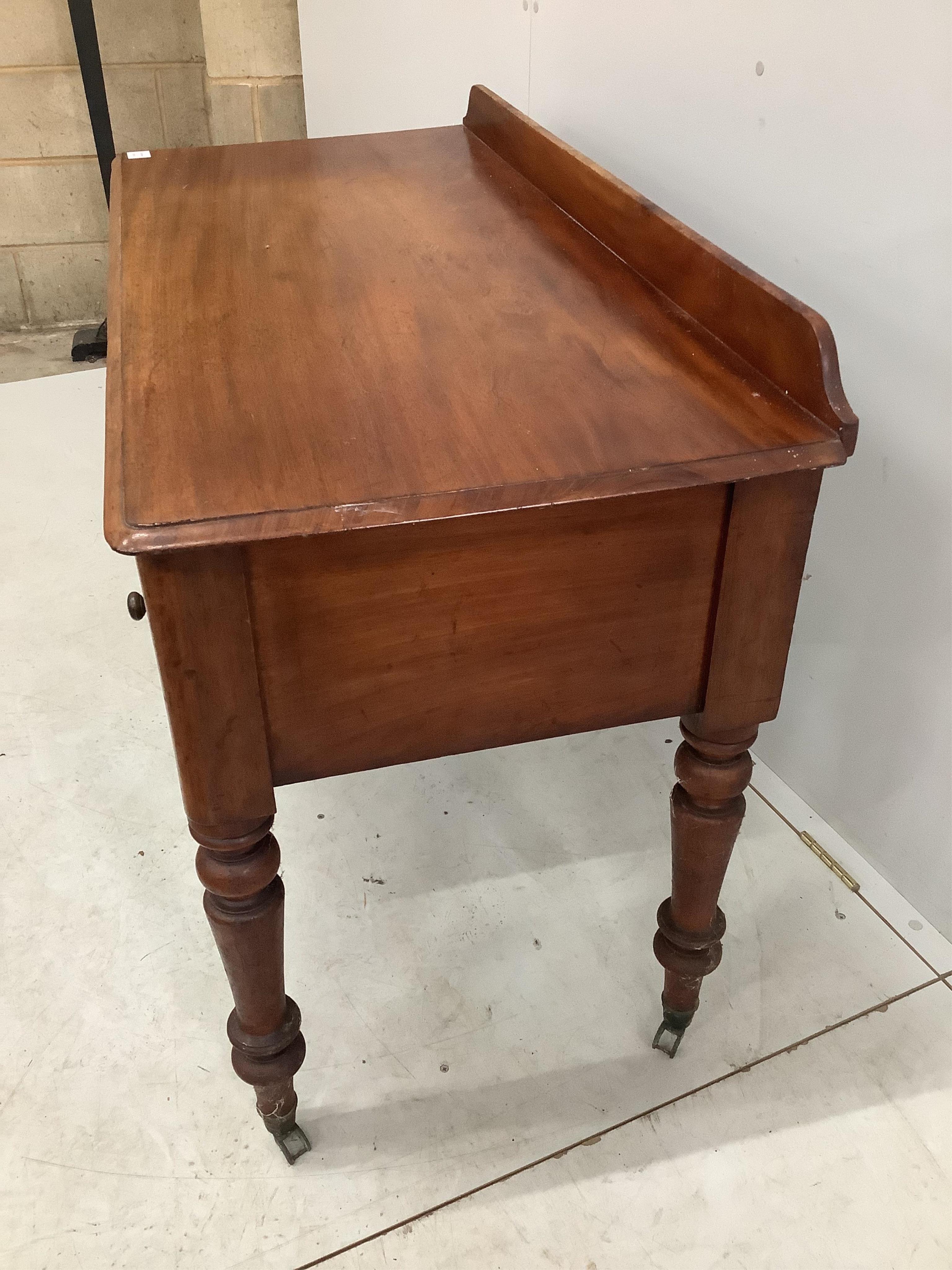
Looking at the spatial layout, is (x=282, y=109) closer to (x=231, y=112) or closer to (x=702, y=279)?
(x=231, y=112)

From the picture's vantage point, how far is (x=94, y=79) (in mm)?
2447

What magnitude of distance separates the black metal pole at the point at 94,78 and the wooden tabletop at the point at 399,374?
1.44 metres

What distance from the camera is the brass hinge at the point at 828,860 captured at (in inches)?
51.5

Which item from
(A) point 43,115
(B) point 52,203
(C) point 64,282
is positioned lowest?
(C) point 64,282

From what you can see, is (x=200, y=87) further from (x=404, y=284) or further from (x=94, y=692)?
(x=404, y=284)

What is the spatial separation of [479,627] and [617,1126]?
0.58 m

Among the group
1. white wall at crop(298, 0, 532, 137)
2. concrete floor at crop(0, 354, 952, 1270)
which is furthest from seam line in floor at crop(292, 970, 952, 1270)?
white wall at crop(298, 0, 532, 137)

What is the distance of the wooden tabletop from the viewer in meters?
0.69

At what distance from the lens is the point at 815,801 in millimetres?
1402

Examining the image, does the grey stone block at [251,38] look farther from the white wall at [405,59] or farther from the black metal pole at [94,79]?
the black metal pole at [94,79]

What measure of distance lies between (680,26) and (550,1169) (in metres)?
1.23

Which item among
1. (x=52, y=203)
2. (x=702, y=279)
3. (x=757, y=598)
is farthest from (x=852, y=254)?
(x=52, y=203)

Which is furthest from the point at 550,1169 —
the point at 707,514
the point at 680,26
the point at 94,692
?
the point at 680,26

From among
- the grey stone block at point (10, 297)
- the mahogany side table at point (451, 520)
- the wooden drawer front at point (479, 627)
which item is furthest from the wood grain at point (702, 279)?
the grey stone block at point (10, 297)
